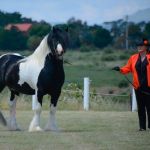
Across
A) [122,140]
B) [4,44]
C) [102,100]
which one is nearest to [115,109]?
[102,100]

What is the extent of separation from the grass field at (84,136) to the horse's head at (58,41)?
5.60ft

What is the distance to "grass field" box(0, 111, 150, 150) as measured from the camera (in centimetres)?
1404

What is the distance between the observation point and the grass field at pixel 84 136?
46.1 ft

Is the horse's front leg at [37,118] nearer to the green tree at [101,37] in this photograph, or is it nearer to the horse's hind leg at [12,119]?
the horse's hind leg at [12,119]

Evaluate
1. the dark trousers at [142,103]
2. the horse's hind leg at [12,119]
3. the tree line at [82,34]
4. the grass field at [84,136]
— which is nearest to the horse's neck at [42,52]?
the grass field at [84,136]

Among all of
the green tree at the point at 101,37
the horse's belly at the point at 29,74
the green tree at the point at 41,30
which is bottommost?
the green tree at the point at 101,37

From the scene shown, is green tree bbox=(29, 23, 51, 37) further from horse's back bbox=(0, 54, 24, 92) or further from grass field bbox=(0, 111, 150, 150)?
horse's back bbox=(0, 54, 24, 92)

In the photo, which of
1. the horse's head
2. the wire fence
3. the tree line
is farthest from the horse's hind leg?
the tree line

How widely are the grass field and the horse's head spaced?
171cm

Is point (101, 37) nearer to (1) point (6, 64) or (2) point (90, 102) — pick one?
(2) point (90, 102)

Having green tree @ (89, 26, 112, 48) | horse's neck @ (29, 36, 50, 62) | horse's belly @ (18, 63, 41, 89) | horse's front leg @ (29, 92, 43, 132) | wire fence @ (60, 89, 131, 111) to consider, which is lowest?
green tree @ (89, 26, 112, 48)

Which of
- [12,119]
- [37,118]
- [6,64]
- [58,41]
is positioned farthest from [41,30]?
[58,41]

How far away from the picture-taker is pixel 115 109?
26094 mm

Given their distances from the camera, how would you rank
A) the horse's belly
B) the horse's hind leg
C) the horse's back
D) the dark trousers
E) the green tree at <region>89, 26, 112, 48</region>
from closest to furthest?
the dark trousers → the horse's belly → the horse's hind leg → the horse's back → the green tree at <region>89, 26, 112, 48</region>
